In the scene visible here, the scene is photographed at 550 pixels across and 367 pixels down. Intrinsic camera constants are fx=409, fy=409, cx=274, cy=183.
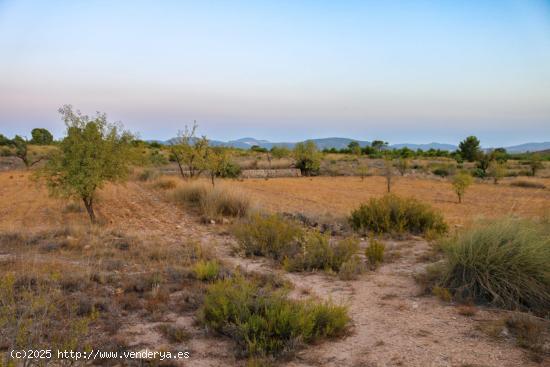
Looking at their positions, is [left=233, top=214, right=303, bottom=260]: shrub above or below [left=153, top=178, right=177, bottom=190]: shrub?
below

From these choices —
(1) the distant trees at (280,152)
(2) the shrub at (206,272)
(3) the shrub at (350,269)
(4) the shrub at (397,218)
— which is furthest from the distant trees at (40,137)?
(3) the shrub at (350,269)

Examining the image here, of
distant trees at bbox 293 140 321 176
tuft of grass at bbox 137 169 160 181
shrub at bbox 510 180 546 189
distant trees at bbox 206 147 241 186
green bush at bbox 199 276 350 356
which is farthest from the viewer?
distant trees at bbox 293 140 321 176

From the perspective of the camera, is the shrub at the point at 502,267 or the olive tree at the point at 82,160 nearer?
the shrub at the point at 502,267

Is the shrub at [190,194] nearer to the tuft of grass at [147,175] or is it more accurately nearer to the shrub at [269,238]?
the shrub at [269,238]

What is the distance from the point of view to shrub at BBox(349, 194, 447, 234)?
9945 mm

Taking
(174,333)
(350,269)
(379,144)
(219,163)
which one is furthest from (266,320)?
(379,144)

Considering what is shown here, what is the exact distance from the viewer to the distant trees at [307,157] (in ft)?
118

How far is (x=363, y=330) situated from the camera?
4449mm

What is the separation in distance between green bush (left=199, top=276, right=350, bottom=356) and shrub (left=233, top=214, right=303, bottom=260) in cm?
298

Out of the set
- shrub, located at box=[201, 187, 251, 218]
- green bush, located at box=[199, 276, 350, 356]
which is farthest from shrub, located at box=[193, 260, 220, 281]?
shrub, located at box=[201, 187, 251, 218]

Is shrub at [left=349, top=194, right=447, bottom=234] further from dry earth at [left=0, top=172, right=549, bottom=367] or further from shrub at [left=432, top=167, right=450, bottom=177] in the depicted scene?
shrub at [left=432, top=167, right=450, bottom=177]

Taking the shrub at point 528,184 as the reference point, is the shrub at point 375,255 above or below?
below

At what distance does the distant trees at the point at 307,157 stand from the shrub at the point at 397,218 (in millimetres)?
25695

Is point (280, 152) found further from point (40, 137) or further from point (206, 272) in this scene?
point (206, 272)
